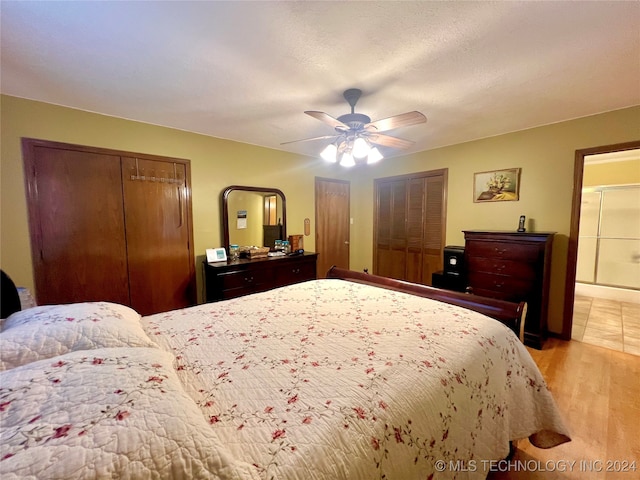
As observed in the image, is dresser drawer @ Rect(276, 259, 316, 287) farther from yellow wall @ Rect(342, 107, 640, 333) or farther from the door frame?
the door frame

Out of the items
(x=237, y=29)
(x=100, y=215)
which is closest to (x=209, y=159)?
(x=100, y=215)

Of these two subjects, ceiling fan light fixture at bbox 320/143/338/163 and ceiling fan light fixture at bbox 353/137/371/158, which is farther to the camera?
ceiling fan light fixture at bbox 320/143/338/163

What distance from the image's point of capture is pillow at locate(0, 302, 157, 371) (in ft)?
2.81

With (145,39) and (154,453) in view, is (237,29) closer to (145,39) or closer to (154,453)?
(145,39)

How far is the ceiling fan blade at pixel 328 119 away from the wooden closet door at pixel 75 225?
2.08 metres

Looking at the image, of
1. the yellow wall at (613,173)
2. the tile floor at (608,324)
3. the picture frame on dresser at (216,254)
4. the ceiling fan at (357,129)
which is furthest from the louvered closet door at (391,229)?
the yellow wall at (613,173)

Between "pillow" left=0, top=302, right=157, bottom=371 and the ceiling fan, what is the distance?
5.39 feet

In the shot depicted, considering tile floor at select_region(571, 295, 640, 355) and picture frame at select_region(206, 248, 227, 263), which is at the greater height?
picture frame at select_region(206, 248, 227, 263)

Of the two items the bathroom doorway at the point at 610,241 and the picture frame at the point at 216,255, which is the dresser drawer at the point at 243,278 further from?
the bathroom doorway at the point at 610,241

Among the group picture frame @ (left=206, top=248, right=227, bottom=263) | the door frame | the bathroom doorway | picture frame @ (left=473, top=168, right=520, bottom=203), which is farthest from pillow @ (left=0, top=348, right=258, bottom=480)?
the bathroom doorway

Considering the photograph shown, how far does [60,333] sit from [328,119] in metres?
1.87

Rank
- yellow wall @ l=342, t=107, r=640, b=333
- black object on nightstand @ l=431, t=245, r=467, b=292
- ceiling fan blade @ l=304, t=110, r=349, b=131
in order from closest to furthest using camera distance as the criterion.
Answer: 1. ceiling fan blade @ l=304, t=110, r=349, b=131
2. yellow wall @ l=342, t=107, r=640, b=333
3. black object on nightstand @ l=431, t=245, r=467, b=292

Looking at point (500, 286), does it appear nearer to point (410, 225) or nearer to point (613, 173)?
point (410, 225)

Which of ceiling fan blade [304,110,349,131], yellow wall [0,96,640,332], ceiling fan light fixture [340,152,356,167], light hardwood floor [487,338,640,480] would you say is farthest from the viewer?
ceiling fan light fixture [340,152,356,167]
